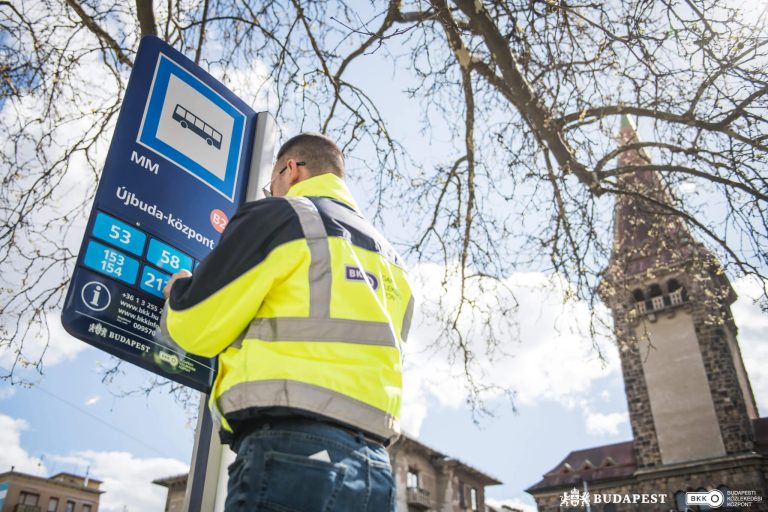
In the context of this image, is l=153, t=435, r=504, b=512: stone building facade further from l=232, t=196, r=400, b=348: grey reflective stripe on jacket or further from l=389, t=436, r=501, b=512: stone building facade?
l=232, t=196, r=400, b=348: grey reflective stripe on jacket

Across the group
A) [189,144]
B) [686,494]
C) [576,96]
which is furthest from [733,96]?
[686,494]

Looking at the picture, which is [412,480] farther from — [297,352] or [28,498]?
[28,498]

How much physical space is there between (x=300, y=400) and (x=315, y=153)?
1110 mm

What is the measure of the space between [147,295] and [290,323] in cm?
95

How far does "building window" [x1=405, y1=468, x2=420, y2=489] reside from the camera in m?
29.2

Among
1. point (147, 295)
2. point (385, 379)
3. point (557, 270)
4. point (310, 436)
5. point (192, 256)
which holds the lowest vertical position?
point (310, 436)

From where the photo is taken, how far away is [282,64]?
5.90m

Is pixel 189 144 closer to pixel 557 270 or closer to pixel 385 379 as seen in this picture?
pixel 385 379

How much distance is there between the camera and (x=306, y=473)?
4.77 feet

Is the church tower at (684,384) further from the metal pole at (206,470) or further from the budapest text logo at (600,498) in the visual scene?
the metal pole at (206,470)

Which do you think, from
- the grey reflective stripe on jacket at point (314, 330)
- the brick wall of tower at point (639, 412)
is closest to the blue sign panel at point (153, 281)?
the grey reflective stripe on jacket at point (314, 330)

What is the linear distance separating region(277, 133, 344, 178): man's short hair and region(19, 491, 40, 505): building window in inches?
2282

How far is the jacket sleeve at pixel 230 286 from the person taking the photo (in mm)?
1682

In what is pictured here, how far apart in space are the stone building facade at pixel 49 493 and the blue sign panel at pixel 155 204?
185ft
